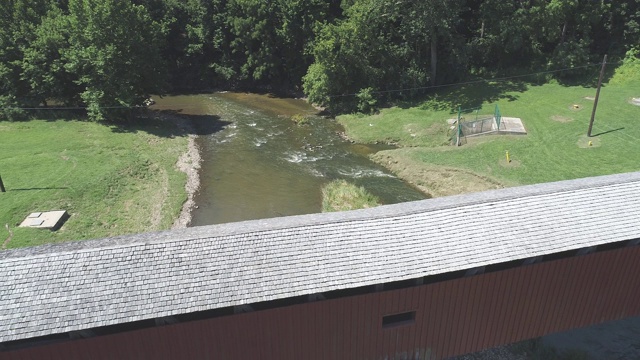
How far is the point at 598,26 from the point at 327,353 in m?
49.0

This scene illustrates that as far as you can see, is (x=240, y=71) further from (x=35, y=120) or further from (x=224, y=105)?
(x=35, y=120)

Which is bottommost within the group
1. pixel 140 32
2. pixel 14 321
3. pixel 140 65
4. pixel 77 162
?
pixel 77 162

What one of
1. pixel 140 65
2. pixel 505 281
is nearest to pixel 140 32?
pixel 140 65

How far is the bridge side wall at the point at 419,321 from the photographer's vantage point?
→ 1366 cm

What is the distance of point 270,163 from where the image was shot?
36312 mm

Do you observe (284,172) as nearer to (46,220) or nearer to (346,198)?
(346,198)

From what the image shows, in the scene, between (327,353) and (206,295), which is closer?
(206,295)

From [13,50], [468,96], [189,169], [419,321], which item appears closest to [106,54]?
[13,50]

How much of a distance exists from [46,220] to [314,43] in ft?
108

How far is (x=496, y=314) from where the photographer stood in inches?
627

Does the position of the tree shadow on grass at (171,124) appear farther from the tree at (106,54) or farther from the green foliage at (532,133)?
the green foliage at (532,133)

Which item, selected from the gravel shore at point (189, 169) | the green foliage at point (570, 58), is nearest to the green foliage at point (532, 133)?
the green foliage at point (570, 58)

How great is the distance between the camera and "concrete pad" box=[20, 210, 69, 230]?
25.4m

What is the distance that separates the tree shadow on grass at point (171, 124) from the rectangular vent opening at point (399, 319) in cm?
3030
